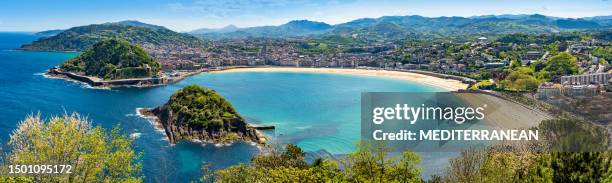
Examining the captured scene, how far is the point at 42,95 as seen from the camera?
191ft

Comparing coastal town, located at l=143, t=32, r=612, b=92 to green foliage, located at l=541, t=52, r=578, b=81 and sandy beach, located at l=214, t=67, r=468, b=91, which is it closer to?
green foliage, located at l=541, t=52, r=578, b=81

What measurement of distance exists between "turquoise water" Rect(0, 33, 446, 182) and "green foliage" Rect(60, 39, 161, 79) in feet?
19.5

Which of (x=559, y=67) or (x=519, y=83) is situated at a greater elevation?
(x=559, y=67)

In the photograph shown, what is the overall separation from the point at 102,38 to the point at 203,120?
422 feet

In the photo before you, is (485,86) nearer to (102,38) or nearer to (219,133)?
(219,133)

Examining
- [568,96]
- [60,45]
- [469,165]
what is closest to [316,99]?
[568,96]

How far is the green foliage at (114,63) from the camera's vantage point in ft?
256

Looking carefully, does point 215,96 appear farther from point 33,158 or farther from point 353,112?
point 33,158

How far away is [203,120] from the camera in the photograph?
38.7 meters

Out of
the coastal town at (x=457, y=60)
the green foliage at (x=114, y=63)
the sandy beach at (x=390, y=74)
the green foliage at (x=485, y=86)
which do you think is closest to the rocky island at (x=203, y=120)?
the green foliage at (x=485, y=86)

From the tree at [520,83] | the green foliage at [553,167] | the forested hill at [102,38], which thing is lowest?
the tree at [520,83]

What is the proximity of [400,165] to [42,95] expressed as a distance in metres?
53.6

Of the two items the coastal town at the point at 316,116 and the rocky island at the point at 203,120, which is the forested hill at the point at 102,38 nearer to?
the coastal town at the point at 316,116

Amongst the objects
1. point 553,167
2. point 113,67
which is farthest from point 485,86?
point 113,67
